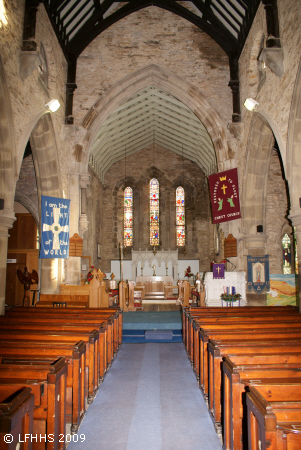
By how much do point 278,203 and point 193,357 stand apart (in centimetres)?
826

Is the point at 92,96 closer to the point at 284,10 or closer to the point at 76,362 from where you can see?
the point at 284,10

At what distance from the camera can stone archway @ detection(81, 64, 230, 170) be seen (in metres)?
9.77

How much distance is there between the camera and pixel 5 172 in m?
6.14

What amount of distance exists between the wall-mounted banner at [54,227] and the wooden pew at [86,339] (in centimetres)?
428

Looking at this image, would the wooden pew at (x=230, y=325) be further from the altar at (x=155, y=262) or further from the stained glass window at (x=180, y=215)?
the stained glass window at (x=180, y=215)

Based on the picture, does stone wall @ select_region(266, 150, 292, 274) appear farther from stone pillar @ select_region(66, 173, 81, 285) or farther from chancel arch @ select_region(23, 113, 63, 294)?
chancel arch @ select_region(23, 113, 63, 294)

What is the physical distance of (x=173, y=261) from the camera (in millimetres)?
14688

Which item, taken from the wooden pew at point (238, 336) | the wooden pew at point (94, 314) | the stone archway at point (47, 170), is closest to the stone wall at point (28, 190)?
the stone archway at point (47, 170)

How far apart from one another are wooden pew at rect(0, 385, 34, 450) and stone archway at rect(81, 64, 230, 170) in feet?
27.7

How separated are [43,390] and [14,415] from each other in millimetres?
555

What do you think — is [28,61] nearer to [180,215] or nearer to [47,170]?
[47,170]

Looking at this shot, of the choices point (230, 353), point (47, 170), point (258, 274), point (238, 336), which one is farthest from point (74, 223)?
point (230, 353)

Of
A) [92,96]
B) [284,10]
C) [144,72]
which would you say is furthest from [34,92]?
[284,10]

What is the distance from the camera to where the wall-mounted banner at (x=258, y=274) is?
812cm
